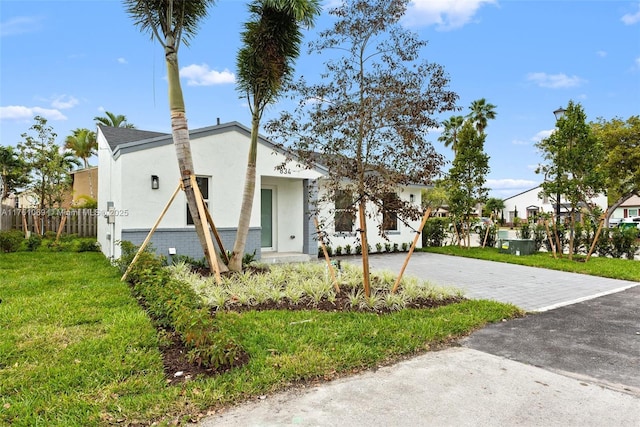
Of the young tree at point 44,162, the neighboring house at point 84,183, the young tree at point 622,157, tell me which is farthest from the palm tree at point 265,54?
the young tree at point 622,157

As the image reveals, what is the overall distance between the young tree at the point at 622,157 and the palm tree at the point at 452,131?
12728 millimetres

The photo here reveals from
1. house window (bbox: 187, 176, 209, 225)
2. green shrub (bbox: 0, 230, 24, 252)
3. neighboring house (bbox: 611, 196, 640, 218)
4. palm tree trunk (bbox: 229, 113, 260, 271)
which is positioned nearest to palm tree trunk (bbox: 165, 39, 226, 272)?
palm tree trunk (bbox: 229, 113, 260, 271)

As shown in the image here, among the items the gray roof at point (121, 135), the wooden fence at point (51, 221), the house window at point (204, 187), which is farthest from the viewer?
the wooden fence at point (51, 221)

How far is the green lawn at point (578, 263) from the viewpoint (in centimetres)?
982

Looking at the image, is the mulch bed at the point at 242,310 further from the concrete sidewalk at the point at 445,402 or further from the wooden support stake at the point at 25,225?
the wooden support stake at the point at 25,225

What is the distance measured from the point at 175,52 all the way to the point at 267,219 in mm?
5877

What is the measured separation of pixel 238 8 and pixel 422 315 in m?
7.36

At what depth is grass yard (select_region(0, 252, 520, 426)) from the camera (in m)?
2.76

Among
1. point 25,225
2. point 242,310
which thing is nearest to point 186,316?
point 242,310

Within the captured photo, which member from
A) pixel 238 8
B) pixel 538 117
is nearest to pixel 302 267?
pixel 238 8

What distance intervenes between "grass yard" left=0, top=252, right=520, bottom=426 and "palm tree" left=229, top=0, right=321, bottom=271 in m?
3.38

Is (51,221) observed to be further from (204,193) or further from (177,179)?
(204,193)

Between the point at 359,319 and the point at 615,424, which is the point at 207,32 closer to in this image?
the point at 359,319

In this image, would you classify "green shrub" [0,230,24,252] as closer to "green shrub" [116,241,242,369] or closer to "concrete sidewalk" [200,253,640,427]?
"green shrub" [116,241,242,369]
